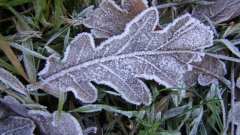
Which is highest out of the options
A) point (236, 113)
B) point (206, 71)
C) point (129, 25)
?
point (129, 25)

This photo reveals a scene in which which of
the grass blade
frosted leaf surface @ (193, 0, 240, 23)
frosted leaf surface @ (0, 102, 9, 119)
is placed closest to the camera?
the grass blade

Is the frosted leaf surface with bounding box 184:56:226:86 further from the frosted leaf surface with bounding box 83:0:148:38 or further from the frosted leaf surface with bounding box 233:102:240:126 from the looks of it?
the frosted leaf surface with bounding box 83:0:148:38

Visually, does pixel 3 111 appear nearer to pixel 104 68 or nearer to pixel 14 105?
pixel 14 105

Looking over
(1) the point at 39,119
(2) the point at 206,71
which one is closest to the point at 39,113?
(1) the point at 39,119

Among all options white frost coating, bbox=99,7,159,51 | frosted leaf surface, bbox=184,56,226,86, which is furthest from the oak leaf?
frosted leaf surface, bbox=184,56,226,86

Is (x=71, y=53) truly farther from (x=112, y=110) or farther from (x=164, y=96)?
(x=164, y=96)
